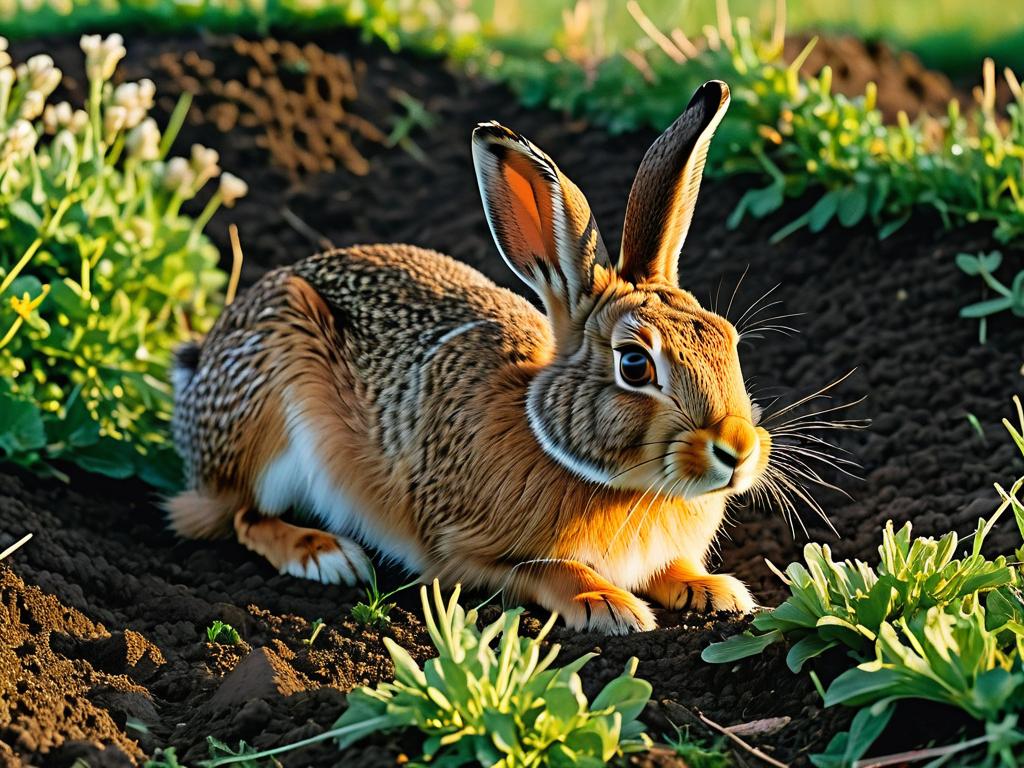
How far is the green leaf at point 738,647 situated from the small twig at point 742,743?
232 mm

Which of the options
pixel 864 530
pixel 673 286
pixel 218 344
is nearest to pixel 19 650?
pixel 218 344

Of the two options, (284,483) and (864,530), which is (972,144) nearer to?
(864,530)

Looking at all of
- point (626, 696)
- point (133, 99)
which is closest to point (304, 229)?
point (133, 99)

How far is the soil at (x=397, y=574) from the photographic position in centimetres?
398

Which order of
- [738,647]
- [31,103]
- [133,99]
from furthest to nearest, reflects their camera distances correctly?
1. [133,99]
2. [31,103]
3. [738,647]

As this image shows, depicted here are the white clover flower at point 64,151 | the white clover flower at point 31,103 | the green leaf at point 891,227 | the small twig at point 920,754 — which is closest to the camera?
the small twig at point 920,754

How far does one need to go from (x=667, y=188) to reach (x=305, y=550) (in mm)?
1921

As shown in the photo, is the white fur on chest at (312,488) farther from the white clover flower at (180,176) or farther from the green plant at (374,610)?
the white clover flower at (180,176)

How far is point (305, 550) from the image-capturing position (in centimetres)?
537

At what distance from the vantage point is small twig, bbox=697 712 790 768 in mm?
3596

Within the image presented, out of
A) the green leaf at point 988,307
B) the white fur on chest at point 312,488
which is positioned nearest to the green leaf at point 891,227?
the green leaf at point 988,307

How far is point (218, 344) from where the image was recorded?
19.4ft

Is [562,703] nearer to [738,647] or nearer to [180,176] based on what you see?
[738,647]

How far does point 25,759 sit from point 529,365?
2260mm
